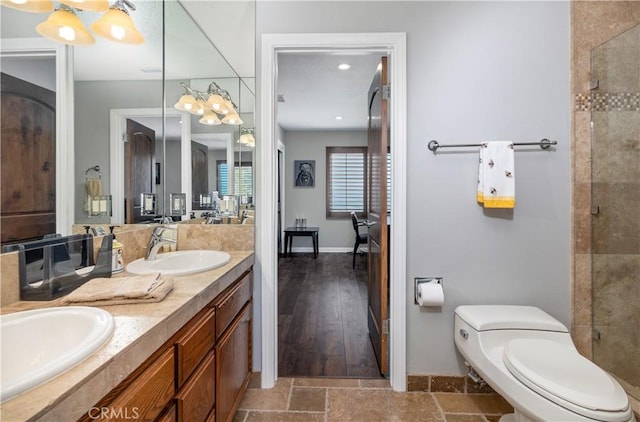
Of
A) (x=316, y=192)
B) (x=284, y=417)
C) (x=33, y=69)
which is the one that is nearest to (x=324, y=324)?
(x=284, y=417)

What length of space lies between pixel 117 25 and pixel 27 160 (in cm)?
70

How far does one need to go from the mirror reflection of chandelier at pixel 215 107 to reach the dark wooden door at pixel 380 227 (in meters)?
0.96

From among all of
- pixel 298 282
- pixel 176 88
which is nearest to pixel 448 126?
pixel 176 88

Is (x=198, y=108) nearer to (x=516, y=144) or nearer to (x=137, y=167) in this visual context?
(x=137, y=167)

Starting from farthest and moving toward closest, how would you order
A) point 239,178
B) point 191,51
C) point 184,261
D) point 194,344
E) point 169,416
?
point 239,178 < point 191,51 < point 184,261 < point 194,344 < point 169,416

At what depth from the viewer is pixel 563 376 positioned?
1.17 meters

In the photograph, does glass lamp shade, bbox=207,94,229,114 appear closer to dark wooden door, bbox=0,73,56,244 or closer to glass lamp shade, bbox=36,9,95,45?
glass lamp shade, bbox=36,9,95,45

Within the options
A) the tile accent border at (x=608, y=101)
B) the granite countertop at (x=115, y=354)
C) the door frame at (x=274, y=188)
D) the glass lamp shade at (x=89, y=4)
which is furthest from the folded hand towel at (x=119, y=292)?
the tile accent border at (x=608, y=101)

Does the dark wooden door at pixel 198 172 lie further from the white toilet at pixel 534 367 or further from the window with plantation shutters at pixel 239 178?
the white toilet at pixel 534 367

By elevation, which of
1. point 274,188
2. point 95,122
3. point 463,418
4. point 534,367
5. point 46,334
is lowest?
point 463,418

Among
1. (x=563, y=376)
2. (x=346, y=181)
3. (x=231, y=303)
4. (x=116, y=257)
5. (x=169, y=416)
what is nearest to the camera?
(x=169, y=416)

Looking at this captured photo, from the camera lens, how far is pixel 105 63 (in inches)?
50.9

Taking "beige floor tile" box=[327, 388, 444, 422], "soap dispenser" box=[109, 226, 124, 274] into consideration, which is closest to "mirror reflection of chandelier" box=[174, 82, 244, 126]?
"soap dispenser" box=[109, 226, 124, 274]

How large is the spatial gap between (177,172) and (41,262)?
0.95 meters
